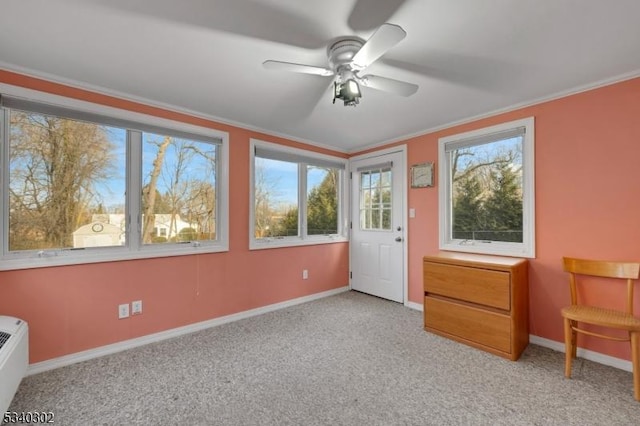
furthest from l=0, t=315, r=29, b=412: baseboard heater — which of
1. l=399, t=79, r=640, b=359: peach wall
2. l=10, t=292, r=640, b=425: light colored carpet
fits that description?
l=399, t=79, r=640, b=359: peach wall

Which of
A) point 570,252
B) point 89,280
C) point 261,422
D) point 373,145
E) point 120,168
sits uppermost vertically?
point 373,145

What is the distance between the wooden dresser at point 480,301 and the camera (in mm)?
2383

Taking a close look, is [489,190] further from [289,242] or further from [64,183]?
[64,183]

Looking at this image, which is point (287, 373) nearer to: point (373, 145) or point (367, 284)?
point (367, 284)

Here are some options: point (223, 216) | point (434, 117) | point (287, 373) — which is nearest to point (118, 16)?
point (223, 216)

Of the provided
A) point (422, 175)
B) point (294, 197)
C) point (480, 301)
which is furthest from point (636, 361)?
point (294, 197)

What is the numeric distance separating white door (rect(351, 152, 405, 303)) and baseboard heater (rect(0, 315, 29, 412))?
3584mm

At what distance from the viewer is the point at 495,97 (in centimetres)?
258

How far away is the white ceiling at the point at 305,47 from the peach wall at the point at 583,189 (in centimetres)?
19

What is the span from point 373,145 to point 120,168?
3.11 meters

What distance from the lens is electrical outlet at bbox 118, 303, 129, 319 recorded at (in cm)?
250

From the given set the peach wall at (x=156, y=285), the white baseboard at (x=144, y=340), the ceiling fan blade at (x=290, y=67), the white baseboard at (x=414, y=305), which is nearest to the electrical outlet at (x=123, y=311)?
the peach wall at (x=156, y=285)

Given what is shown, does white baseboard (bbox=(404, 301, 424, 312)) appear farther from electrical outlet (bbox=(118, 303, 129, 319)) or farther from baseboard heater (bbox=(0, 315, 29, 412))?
baseboard heater (bbox=(0, 315, 29, 412))

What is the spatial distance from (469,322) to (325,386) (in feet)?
4.86
